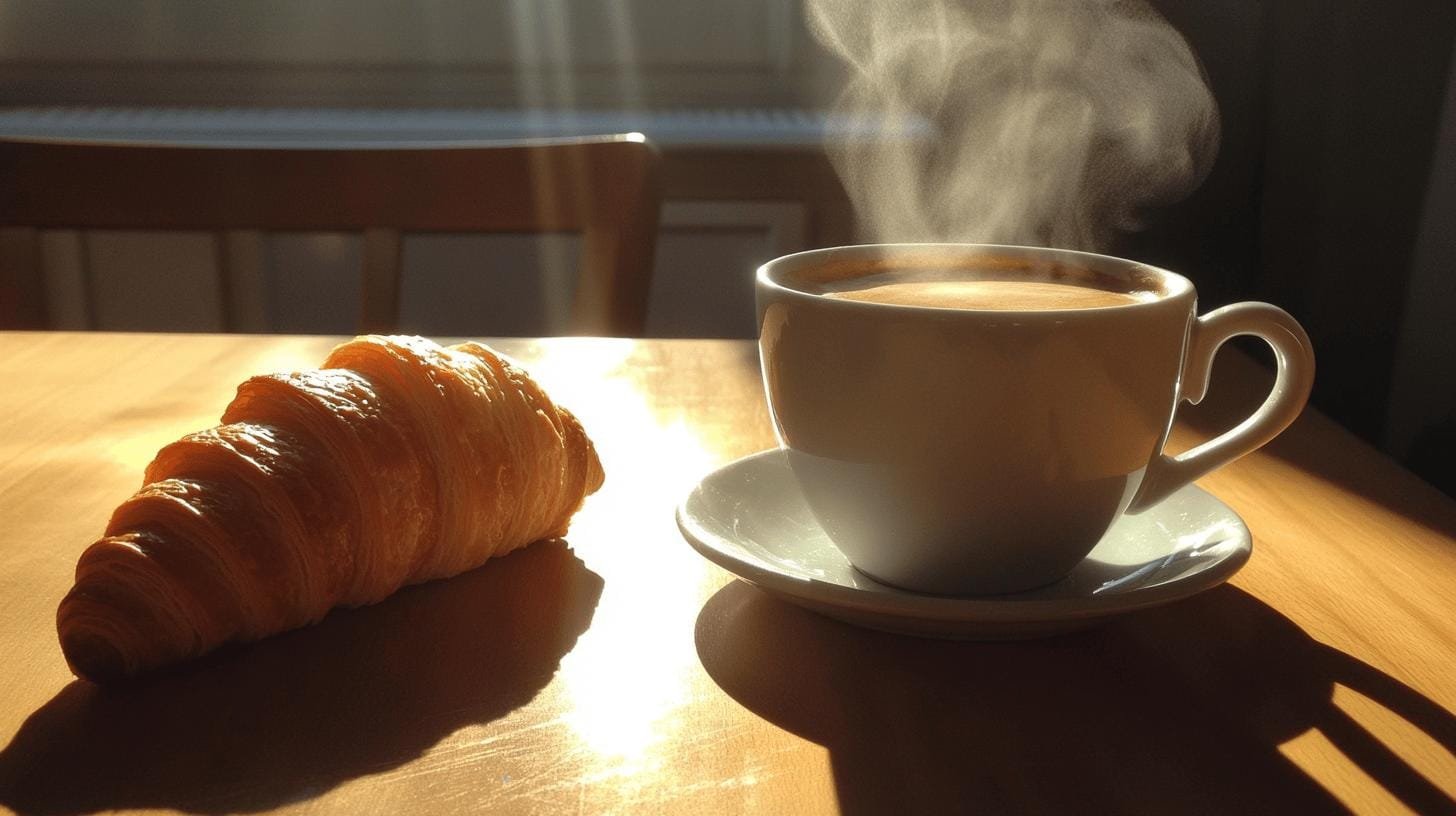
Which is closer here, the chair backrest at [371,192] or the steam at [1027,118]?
the chair backrest at [371,192]

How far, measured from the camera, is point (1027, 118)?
205 cm

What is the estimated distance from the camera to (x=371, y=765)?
1.16 feet

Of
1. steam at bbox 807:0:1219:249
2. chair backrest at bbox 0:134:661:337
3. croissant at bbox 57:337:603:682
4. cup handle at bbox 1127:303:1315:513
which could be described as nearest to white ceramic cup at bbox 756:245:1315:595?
cup handle at bbox 1127:303:1315:513

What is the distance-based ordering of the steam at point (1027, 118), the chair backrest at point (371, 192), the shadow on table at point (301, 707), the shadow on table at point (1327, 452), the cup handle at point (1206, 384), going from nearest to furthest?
the shadow on table at point (301, 707)
the cup handle at point (1206, 384)
the shadow on table at point (1327, 452)
the chair backrest at point (371, 192)
the steam at point (1027, 118)

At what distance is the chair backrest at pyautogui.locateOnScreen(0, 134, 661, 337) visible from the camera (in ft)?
3.84

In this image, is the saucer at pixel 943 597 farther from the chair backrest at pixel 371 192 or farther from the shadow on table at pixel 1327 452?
the chair backrest at pixel 371 192

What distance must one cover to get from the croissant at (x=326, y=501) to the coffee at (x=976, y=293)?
5.2 inches

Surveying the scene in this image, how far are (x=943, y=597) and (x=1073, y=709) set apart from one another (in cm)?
7

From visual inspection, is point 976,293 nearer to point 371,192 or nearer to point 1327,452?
point 1327,452

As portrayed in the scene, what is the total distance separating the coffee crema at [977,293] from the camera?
50 cm

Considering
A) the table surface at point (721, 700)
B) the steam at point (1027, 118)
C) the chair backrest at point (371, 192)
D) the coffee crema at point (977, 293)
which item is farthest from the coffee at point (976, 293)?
the steam at point (1027, 118)

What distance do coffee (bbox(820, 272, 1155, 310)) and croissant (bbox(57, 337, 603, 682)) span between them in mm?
132

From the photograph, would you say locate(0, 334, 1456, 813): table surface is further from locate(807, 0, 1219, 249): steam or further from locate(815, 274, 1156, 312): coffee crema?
locate(807, 0, 1219, 249): steam

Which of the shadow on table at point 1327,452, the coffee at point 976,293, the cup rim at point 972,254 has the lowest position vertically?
the shadow on table at point 1327,452
